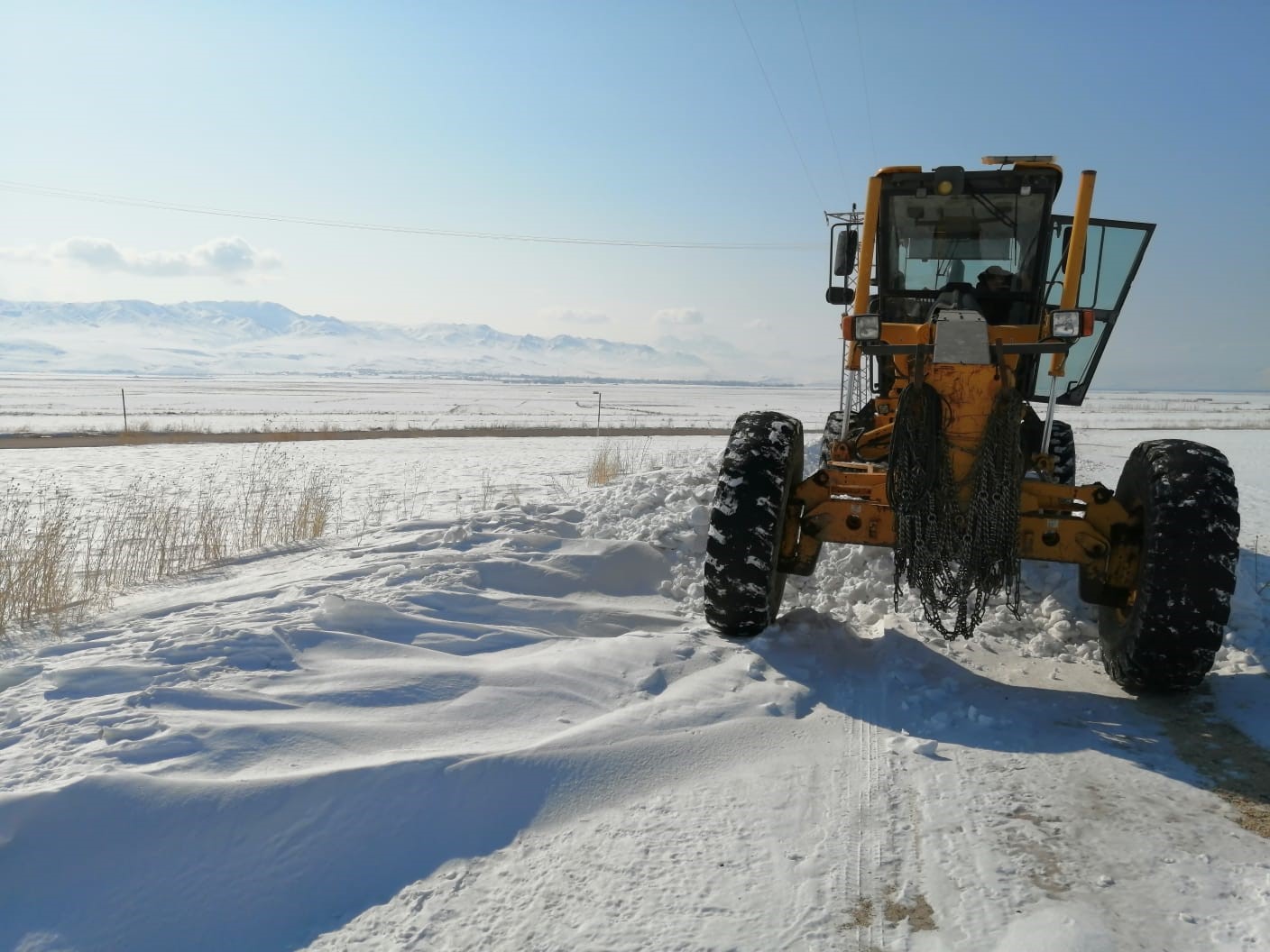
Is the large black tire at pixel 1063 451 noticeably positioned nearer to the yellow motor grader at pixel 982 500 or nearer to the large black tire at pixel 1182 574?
the yellow motor grader at pixel 982 500

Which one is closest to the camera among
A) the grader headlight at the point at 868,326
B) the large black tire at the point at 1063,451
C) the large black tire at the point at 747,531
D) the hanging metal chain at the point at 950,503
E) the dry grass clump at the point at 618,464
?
the hanging metal chain at the point at 950,503

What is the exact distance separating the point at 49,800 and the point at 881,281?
18.6ft

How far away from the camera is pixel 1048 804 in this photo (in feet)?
10.6

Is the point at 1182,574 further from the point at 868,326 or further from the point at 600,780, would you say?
the point at 600,780

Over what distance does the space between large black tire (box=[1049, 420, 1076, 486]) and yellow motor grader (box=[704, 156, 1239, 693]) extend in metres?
1.86

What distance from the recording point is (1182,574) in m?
4.06

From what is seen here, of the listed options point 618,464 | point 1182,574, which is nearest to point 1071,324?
point 1182,574

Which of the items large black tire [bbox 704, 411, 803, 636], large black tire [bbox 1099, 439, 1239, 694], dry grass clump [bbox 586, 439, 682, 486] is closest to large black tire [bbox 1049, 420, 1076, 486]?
large black tire [bbox 1099, 439, 1239, 694]

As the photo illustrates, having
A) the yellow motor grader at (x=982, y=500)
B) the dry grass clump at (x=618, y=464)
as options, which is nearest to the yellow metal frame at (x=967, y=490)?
the yellow motor grader at (x=982, y=500)

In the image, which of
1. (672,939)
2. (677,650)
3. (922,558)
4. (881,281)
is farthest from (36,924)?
(881,281)

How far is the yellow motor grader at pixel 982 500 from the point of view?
4.12m

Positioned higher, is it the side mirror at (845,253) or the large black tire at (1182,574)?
the side mirror at (845,253)

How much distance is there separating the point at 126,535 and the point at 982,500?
7.32 m

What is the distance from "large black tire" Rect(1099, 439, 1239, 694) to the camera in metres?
4.04
